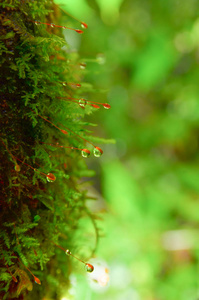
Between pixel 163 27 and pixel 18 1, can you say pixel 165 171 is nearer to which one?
pixel 163 27

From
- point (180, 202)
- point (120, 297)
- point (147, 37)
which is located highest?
point (147, 37)

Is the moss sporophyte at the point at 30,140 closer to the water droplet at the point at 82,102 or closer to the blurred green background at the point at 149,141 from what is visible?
the water droplet at the point at 82,102

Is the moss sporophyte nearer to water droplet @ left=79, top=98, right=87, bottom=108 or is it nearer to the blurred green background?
water droplet @ left=79, top=98, right=87, bottom=108

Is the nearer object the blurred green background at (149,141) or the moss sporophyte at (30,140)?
the moss sporophyte at (30,140)

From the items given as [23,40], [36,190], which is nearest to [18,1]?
[23,40]

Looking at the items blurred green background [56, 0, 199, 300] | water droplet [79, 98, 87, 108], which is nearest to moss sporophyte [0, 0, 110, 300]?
water droplet [79, 98, 87, 108]

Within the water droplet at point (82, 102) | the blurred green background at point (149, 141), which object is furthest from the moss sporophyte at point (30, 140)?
the blurred green background at point (149, 141)

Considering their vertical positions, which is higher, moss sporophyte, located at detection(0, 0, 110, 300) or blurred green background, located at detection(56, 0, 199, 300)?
moss sporophyte, located at detection(0, 0, 110, 300)

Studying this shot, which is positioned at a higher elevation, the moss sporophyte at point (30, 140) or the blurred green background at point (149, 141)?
the moss sporophyte at point (30, 140)
